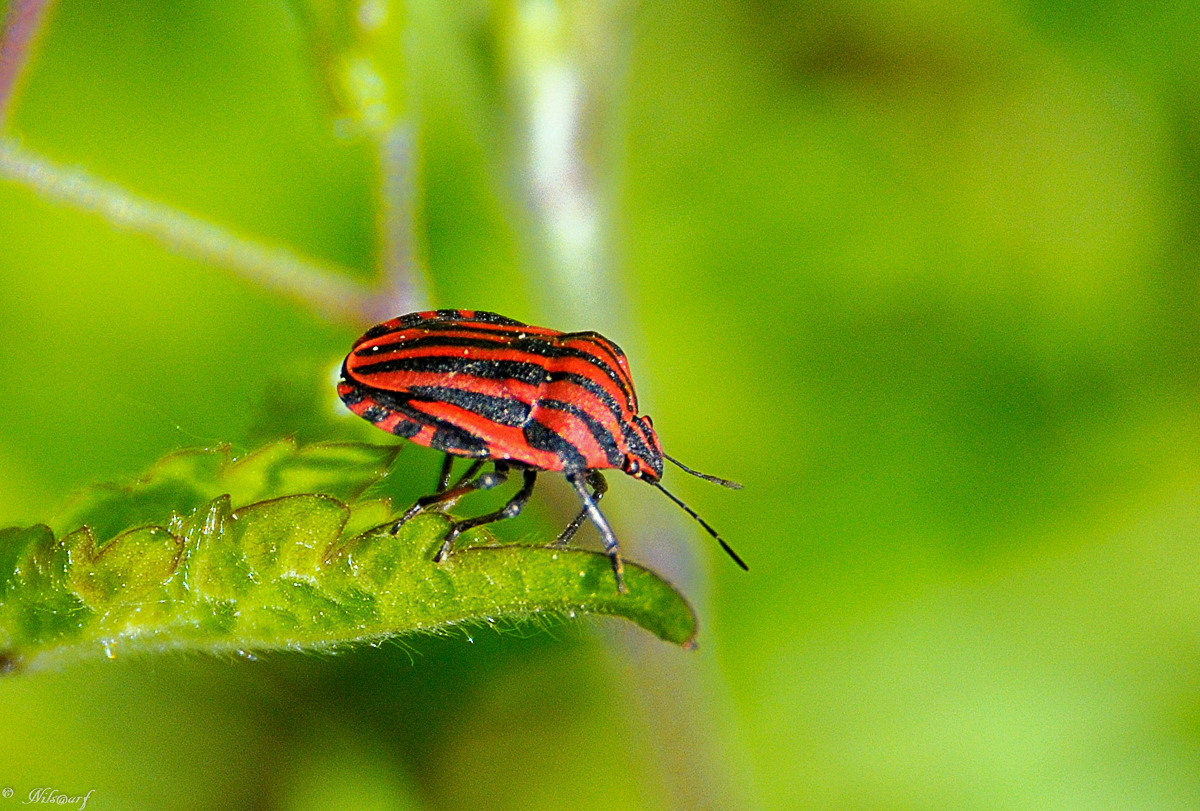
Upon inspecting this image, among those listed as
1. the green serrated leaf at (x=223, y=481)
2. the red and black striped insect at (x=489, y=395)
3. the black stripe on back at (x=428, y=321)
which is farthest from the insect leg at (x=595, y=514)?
the green serrated leaf at (x=223, y=481)

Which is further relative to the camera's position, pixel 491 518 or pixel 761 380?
pixel 761 380

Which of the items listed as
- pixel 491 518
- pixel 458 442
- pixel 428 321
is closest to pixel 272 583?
pixel 491 518

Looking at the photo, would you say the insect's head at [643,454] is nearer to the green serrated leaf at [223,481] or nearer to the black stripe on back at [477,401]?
the black stripe on back at [477,401]

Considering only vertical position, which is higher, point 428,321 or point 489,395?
point 428,321

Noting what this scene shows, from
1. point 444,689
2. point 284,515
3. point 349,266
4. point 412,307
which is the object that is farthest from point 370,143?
point 444,689

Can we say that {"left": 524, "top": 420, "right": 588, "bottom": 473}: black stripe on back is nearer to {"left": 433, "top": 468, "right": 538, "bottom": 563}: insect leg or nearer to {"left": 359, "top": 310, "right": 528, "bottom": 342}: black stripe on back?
{"left": 433, "top": 468, "right": 538, "bottom": 563}: insect leg

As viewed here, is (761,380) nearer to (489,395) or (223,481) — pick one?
(489,395)

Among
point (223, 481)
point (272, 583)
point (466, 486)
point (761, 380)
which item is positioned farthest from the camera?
point (761, 380)
